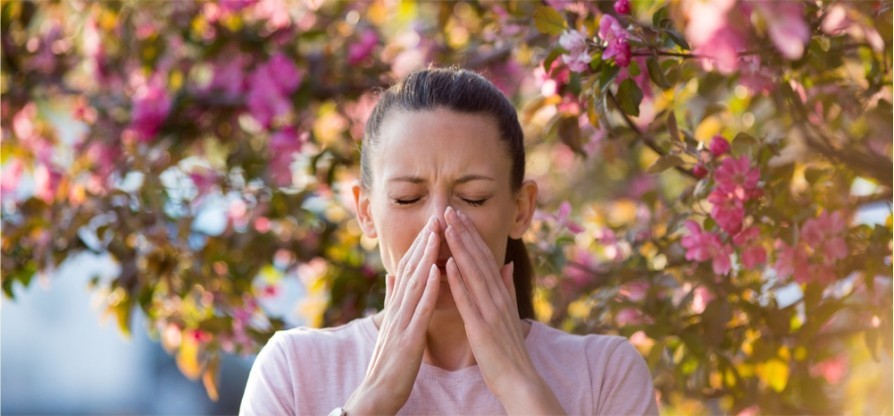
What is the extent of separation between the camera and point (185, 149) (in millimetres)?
3586

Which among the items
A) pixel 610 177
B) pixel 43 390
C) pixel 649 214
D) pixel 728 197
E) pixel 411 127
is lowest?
pixel 43 390

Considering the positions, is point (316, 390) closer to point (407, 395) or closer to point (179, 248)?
point (407, 395)

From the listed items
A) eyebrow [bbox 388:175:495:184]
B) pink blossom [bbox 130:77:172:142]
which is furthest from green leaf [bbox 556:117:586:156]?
pink blossom [bbox 130:77:172:142]

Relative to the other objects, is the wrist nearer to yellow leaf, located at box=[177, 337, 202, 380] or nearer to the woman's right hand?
the woman's right hand

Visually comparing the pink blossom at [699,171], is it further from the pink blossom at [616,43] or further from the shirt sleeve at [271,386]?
the shirt sleeve at [271,386]

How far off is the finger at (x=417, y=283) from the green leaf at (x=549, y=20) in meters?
0.56

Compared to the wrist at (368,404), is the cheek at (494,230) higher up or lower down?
higher up

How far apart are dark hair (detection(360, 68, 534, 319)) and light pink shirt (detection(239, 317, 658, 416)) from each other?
302 millimetres

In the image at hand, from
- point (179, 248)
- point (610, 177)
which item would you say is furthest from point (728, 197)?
point (610, 177)

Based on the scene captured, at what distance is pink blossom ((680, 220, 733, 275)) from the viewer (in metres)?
2.15

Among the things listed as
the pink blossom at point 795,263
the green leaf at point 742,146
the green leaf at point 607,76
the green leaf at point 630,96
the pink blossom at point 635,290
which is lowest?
the pink blossom at point 635,290

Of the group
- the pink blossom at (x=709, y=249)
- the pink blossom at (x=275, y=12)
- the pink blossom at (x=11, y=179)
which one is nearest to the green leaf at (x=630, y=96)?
the pink blossom at (x=709, y=249)

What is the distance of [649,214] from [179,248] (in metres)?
1.27

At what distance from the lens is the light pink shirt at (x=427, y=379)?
182cm
